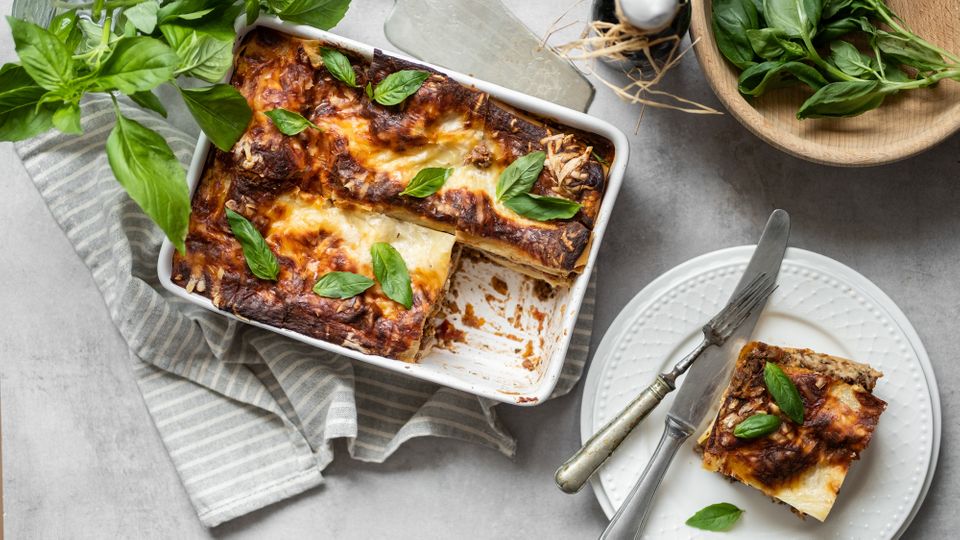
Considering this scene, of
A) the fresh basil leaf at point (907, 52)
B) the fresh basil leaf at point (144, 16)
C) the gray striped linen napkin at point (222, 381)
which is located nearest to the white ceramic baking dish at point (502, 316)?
the gray striped linen napkin at point (222, 381)

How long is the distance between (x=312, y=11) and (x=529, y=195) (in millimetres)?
933

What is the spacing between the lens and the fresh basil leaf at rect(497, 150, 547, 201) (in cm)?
280

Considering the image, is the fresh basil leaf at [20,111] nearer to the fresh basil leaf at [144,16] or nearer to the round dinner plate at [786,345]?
the fresh basil leaf at [144,16]

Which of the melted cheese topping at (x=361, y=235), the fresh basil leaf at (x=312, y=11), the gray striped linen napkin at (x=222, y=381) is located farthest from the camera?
the gray striped linen napkin at (x=222, y=381)

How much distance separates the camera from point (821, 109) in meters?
2.87

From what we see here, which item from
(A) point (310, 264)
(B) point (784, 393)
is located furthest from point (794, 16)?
(A) point (310, 264)

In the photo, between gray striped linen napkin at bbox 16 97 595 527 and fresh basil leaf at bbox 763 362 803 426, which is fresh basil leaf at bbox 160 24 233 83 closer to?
gray striped linen napkin at bbox 16 97 595 527

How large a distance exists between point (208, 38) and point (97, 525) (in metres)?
1.99

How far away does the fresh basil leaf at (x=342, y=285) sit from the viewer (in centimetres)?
283

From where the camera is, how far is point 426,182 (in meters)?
2.83

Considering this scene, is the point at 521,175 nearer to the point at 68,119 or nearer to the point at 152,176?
the point at 152,176

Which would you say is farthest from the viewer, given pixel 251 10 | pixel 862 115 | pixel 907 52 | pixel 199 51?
pixel 862 115

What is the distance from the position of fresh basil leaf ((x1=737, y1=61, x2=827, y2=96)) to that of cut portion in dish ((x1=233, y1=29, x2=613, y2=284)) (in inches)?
19.9

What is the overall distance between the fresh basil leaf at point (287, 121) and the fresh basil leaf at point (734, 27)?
1407 millimetres
